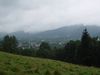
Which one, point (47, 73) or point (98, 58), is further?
point (98, 58)

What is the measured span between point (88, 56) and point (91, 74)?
49087 millimetres

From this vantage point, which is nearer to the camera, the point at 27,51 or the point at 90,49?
the point at 90,49

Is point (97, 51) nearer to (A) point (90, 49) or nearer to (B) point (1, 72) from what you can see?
(A) point (90, 49)

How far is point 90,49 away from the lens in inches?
2761

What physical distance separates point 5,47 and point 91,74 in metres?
78.7

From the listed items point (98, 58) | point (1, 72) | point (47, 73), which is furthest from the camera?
point (98, 58)

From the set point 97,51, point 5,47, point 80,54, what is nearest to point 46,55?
point 5,47

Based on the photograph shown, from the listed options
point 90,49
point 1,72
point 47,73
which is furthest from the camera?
point 90,49

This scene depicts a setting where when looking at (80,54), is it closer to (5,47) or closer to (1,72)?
(5,47)

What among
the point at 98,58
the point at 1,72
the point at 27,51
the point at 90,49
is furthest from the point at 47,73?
the point at 27,51

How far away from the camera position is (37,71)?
17.1m

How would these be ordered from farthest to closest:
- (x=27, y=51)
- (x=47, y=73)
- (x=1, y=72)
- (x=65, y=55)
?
1. (x=27, y=51)
2. (x=65, y=55)
3. (x=47, y=73)
4. (x=1, y=72)

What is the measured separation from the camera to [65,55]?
301 ft

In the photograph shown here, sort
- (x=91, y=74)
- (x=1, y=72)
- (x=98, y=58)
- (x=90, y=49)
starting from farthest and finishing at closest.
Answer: (x=90, y=49) < (x=98, y=58) < (x=91, y=74) < (x=1, y=72)
